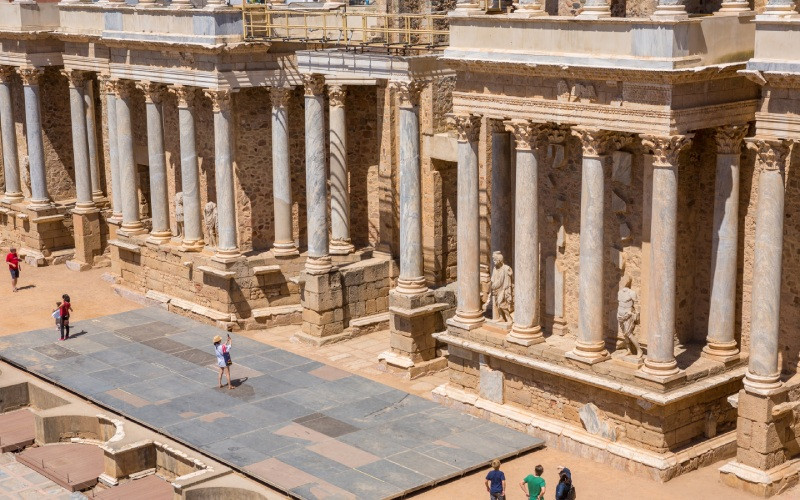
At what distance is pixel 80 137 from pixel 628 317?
20.2m

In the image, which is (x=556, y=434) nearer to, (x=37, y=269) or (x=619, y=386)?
(x=619, y=386)

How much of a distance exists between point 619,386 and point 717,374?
6.19 feet

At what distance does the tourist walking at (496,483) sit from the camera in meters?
22.0

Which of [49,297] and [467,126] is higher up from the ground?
[467,126]

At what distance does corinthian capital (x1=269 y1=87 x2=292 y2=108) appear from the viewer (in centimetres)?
3294

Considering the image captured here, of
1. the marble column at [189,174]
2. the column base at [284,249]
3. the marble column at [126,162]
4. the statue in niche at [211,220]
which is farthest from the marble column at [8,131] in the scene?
the column base at [284,249]

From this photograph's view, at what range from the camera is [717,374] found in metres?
24.2

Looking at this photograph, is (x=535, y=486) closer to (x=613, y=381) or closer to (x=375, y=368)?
(x=613, y=381)

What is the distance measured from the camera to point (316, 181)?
1244 inches

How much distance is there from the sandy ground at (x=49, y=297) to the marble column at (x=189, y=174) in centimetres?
266

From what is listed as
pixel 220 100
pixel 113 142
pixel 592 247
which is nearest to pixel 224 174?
pixel 220 100

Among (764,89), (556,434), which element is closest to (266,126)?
(556,434)

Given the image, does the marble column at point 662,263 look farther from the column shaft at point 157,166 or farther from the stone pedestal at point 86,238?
the stone pedestal at point 86,238

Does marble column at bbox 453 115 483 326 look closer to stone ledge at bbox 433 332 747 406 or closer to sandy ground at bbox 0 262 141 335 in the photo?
stone ledge at bbox 433 332 747 406
